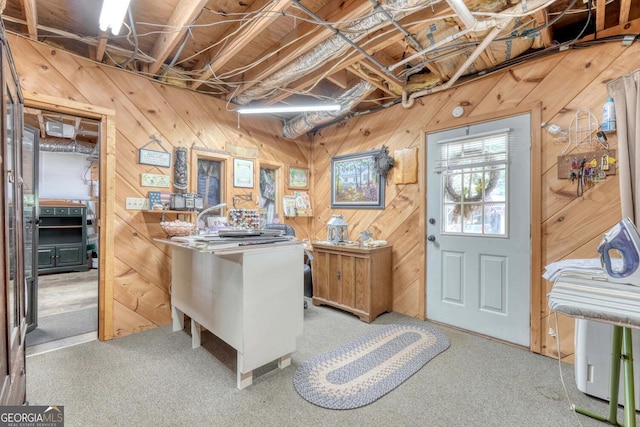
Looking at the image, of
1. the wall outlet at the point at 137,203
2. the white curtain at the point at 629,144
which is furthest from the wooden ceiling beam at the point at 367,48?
the wall outlet at the point at 137,203

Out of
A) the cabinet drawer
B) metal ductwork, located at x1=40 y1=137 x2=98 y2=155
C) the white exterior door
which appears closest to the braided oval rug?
the white exterior door

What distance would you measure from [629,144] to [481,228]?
1.20 m

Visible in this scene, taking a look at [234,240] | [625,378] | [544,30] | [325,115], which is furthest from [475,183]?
[234,240]

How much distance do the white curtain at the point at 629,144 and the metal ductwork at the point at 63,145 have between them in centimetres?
811

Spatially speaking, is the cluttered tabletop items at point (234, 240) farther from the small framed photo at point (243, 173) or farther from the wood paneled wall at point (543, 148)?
the wood paneled wall at point (543, 148)

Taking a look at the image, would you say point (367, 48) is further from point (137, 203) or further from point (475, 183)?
point (137, 203)

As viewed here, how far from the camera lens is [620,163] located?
197 cm

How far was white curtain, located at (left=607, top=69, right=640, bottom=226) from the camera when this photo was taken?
191 cm

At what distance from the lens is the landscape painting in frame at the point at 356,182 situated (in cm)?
371

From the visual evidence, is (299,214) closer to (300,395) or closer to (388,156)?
(388,156)

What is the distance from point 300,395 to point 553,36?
11.9 feet

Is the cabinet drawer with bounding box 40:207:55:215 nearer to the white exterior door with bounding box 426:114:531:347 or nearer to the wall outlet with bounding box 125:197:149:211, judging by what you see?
the wall outlet with bounding box 125:197:149:211

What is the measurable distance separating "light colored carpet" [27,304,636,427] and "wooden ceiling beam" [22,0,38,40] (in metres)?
2.67

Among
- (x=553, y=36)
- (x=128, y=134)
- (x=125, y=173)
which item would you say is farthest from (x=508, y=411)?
(x=128, y=134)
